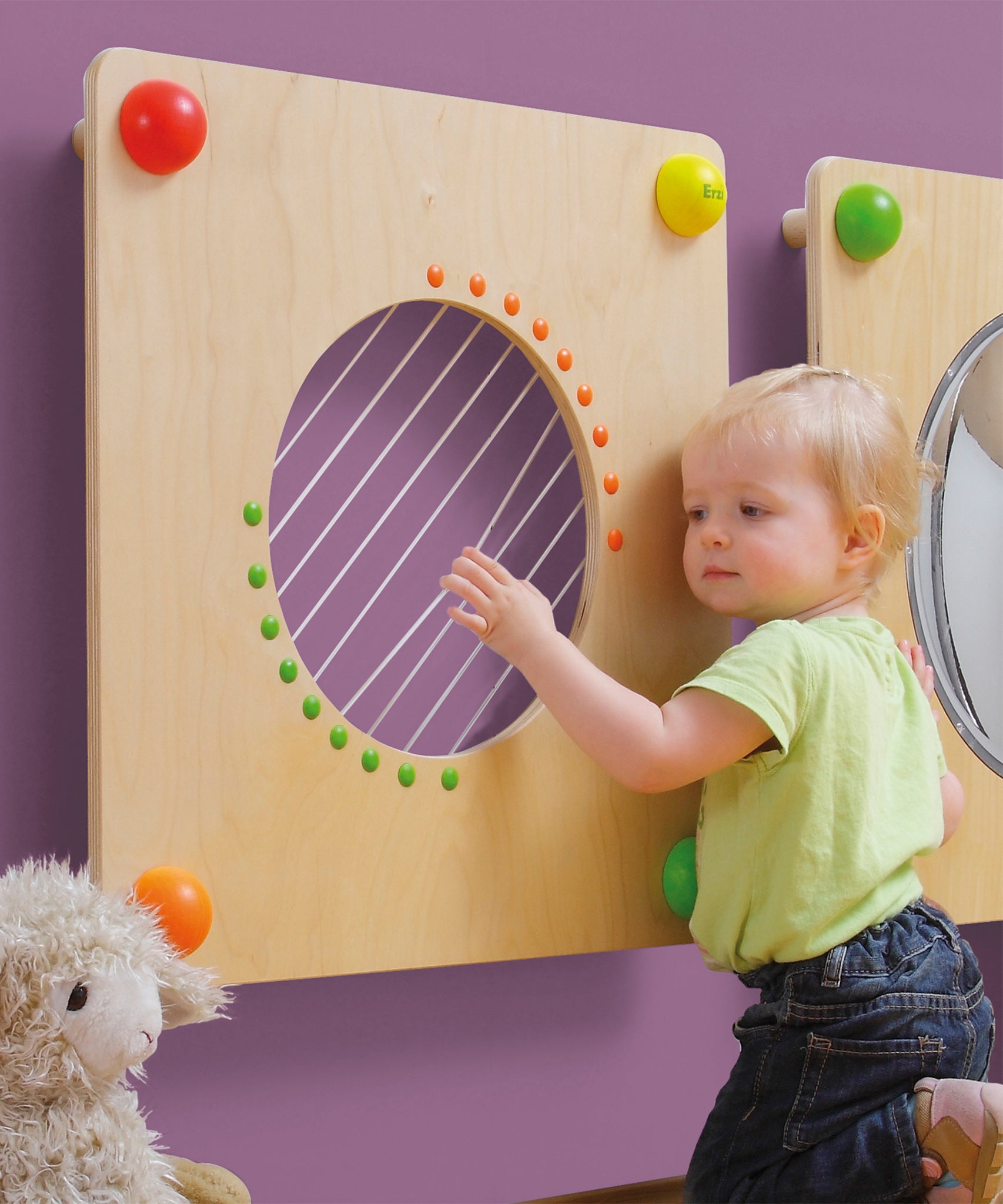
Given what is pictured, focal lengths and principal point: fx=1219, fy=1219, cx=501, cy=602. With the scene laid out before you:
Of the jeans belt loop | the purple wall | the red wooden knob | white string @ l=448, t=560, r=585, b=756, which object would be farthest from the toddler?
the red wooden knob

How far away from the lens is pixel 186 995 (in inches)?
33.4

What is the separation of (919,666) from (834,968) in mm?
345

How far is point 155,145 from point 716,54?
0.70 meters

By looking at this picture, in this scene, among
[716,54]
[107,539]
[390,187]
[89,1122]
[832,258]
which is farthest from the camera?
[716,54]

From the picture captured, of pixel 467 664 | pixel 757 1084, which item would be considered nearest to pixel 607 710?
pixel 467 664

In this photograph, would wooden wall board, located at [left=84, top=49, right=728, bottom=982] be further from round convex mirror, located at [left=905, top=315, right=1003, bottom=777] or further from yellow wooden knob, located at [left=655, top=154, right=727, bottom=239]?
round convex mirror, located at [left=905, top=315, right=1003, bottom=777]

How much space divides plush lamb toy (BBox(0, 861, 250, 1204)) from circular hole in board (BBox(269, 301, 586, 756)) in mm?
343

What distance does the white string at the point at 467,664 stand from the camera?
44.0 inches

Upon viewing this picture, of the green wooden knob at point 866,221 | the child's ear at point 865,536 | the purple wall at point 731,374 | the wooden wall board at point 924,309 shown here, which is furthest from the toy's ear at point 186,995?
the green wooden knob at point 866,221

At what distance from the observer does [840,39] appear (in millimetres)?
1408

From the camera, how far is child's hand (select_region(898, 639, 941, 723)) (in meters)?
1.17

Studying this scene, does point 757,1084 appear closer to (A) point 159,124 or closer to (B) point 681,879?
(B) point 681,879

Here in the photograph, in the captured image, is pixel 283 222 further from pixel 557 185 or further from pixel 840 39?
pixel 840 39

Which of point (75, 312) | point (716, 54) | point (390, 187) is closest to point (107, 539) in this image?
point (75, 312)
